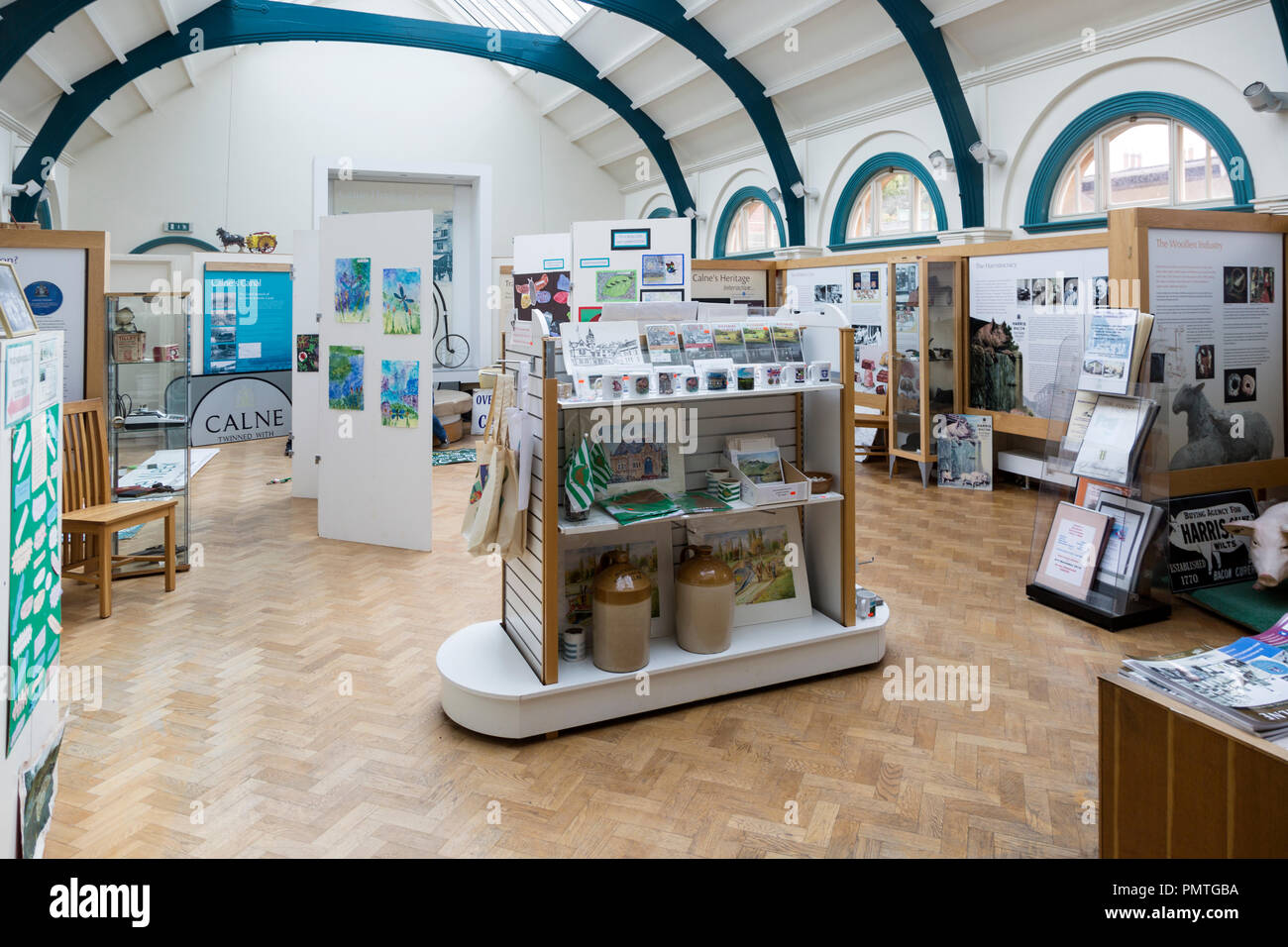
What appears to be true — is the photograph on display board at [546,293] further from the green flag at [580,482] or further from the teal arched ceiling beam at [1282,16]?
the teal arched ceiling beam at [1282,16]

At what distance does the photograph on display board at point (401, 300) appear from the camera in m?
6.07

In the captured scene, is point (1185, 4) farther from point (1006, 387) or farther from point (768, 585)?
point (768, 585)

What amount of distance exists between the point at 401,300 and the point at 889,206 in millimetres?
7064

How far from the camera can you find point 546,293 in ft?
29.2

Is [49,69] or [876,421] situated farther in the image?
[49,69]

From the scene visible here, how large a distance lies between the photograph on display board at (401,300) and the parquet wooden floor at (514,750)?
6.39ft

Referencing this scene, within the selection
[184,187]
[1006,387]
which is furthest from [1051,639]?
[184,187]

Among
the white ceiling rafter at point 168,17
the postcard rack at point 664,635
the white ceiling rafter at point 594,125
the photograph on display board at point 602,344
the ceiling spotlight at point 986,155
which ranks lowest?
the postcard rack at point 664,635

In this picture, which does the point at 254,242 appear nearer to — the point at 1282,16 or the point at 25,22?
the point at 25,22

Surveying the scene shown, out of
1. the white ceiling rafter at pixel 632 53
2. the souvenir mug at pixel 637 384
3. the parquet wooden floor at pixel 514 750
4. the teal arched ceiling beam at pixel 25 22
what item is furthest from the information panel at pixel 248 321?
the souvenir mug at pixel 637 384

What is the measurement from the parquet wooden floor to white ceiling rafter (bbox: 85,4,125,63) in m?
7.77

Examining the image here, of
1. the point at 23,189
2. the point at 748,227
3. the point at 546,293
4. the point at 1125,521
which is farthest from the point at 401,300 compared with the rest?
the point at 748,227

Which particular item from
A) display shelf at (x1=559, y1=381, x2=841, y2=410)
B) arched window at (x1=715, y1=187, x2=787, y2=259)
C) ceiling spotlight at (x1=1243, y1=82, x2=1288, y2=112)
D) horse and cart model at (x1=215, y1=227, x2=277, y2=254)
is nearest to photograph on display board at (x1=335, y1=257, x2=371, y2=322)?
display shelf at (x1=559, y1=381, x2=841, y2=410)

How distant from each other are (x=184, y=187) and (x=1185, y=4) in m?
13.3
